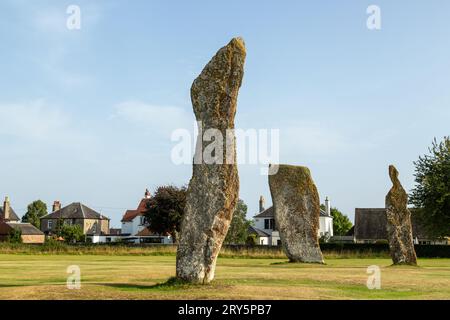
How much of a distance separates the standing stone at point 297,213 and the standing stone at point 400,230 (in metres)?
3.69

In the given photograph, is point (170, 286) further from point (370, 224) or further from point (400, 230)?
point (370, 224)

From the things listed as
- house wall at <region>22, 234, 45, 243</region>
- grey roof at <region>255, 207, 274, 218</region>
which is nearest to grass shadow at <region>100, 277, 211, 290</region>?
grey roof at <region>255, 207, 274, 218</region>

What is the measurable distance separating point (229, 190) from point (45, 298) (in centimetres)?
536

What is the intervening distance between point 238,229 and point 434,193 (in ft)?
108

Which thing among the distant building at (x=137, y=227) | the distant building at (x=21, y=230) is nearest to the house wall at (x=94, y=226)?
the distant building at (x=137, y=227)

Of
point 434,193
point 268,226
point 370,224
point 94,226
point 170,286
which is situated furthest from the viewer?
point 94,226

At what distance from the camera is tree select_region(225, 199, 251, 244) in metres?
77.5

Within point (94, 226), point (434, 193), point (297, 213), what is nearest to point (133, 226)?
point (94, 226)

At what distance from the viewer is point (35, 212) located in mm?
129250

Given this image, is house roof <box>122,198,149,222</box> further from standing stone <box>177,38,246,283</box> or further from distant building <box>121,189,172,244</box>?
standing stone <box>177,38,246,283</box>

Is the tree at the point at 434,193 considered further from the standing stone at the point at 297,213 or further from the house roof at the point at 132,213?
the house roof at the point at 132,213
